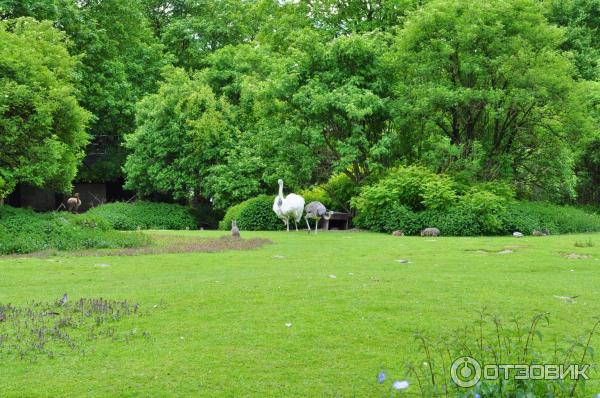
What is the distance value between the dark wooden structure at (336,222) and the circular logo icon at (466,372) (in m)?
19.9

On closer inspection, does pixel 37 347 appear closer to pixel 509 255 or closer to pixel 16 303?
pixel 16 303

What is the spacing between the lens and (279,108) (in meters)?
25.2

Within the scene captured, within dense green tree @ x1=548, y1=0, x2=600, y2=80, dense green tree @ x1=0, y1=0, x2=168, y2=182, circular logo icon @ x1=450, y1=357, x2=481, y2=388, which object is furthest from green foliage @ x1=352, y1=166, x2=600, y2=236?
circular logo icon @ x1=450, y1=357, x2=481, y2=388

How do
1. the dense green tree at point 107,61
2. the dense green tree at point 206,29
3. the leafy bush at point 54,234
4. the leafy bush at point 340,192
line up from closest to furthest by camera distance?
the leafy bush at point 54,234 < the leafy bush at point 340,192 < the dense green tree at point 107,61 < the dense green tree at point 206,29

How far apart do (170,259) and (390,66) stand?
14.5m

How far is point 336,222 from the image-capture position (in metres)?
26.2

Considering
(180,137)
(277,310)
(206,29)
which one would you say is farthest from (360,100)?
(206,29)

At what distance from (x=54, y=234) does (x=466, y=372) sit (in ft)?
44.4

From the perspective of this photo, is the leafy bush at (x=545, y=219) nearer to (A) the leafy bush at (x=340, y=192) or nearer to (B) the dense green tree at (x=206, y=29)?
(A) the leafy bush at (x=340, y=192)

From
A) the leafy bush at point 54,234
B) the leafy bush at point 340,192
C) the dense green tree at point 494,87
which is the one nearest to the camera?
the leafy bush at point 54,234

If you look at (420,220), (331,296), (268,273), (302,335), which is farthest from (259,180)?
(302,335)

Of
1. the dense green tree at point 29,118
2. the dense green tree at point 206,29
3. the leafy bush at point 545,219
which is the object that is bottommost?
the leafy bush at point 545,219

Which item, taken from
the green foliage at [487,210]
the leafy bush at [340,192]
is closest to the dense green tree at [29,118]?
the leafy bush at [340,192]

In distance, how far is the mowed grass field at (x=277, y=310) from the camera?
509cm
